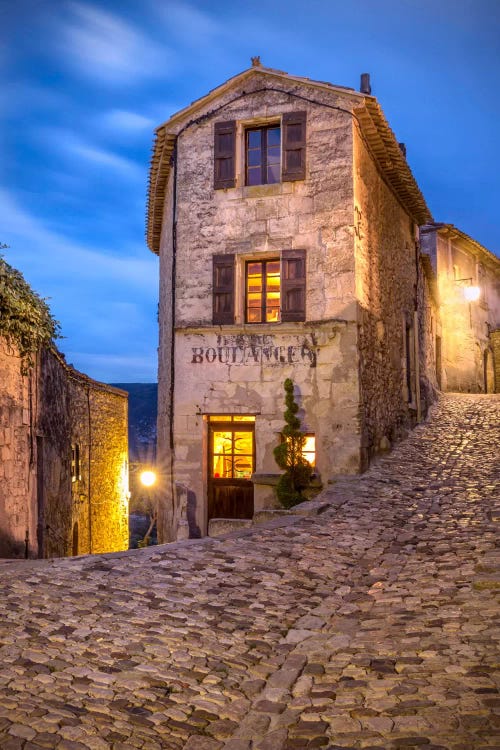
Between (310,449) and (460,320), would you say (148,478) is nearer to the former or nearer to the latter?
(310,449)

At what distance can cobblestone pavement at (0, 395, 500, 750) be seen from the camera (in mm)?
3570

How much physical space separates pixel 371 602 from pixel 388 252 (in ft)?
35.0

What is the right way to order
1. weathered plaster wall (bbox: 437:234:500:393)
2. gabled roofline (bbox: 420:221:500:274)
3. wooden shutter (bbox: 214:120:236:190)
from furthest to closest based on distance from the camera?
weathered plaster wall (bbox: 437:234:500:393)
gabled roofline (bbox: 420:221:500:274)
wooden shutter (bbox: 214:120:236:190)

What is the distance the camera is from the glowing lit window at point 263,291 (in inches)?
508

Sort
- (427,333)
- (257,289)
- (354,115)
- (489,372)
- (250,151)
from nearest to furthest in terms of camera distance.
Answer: (354,115) < (257,289) < (250,151) < (427,333) < (489,372)

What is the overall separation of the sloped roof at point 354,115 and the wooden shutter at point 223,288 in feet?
9.07

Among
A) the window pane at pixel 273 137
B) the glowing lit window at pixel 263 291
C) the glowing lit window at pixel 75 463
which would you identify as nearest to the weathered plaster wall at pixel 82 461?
the glowing lit window at pixel 75 463

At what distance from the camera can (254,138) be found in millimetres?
13195

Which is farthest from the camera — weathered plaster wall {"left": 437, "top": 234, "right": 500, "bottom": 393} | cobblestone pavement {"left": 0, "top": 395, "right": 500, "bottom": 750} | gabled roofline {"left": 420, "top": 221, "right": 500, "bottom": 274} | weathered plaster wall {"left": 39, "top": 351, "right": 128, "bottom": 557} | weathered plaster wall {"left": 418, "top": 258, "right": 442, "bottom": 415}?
weathered plaster wall {"left": 437, "top": 234, "right": 500, "bottom": 393}

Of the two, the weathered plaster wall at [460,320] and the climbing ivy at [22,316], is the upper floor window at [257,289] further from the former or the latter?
the weathered plaster wall at [460,320]

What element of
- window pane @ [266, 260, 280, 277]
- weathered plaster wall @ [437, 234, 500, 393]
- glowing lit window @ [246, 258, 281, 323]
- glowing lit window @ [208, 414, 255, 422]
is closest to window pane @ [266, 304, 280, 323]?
glowing lit window @ [246, 258, 281, 323]

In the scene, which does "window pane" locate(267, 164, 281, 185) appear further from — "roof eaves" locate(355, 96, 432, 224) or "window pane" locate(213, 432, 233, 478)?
"window pane" locate(213, 432, 233, 478)

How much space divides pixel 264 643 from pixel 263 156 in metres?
10.2

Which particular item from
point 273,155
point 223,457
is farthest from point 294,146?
point 223,457
